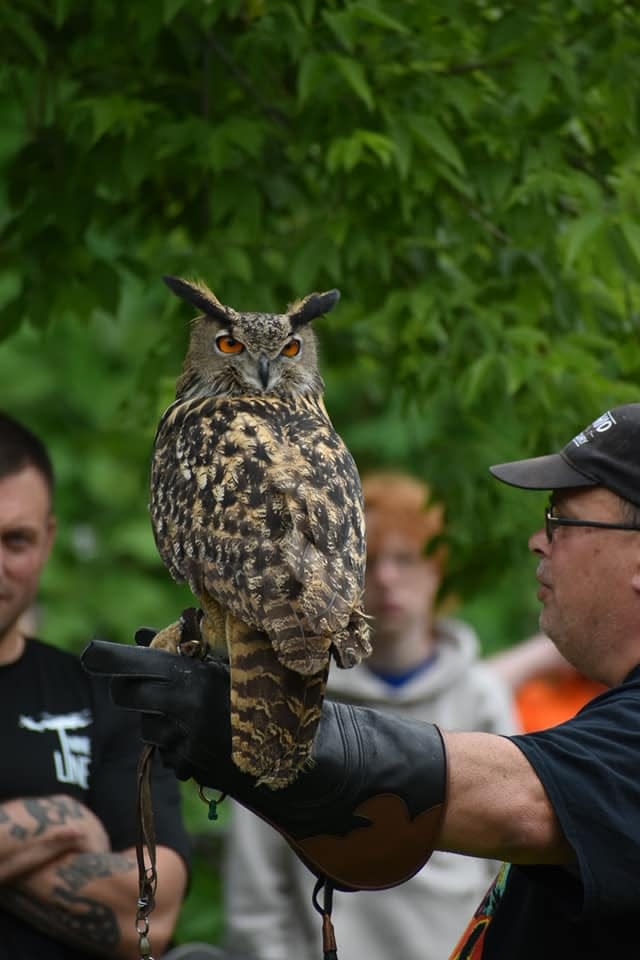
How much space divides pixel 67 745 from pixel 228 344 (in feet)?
3.45

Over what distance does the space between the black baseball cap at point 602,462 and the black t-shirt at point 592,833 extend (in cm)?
35

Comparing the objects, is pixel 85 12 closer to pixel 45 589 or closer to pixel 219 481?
pixel 219 481

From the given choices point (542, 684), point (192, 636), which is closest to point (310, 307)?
point (192, 636)

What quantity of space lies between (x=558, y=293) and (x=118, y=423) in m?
1.25

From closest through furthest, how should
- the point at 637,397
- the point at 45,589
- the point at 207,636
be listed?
the point at 207,636
the point at 637,397
the point at 45,589

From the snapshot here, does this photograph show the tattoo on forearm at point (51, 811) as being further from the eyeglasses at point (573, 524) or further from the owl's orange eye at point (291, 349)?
the eyeglasses at point (573, 524)

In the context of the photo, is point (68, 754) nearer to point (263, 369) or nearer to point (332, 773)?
point (263, 369)

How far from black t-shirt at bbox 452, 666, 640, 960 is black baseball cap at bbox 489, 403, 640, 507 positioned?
13.7 inches

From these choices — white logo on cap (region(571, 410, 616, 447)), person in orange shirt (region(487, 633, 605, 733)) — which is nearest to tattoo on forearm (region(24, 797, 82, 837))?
white logo on cap (region(571, 410, 616, 447))

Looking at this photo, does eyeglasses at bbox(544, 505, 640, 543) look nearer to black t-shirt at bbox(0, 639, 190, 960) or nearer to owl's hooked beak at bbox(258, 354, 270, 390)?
owl's hooked beak at bbox(258, 354, 270, 390)

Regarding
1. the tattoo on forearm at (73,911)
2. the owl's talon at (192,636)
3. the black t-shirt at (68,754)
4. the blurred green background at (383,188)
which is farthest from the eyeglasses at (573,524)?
the tattoo on forearm at (73,911)

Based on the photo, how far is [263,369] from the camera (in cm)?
325

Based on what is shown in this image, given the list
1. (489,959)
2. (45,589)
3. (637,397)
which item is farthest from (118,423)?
(45,589)

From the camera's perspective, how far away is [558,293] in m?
3.94
